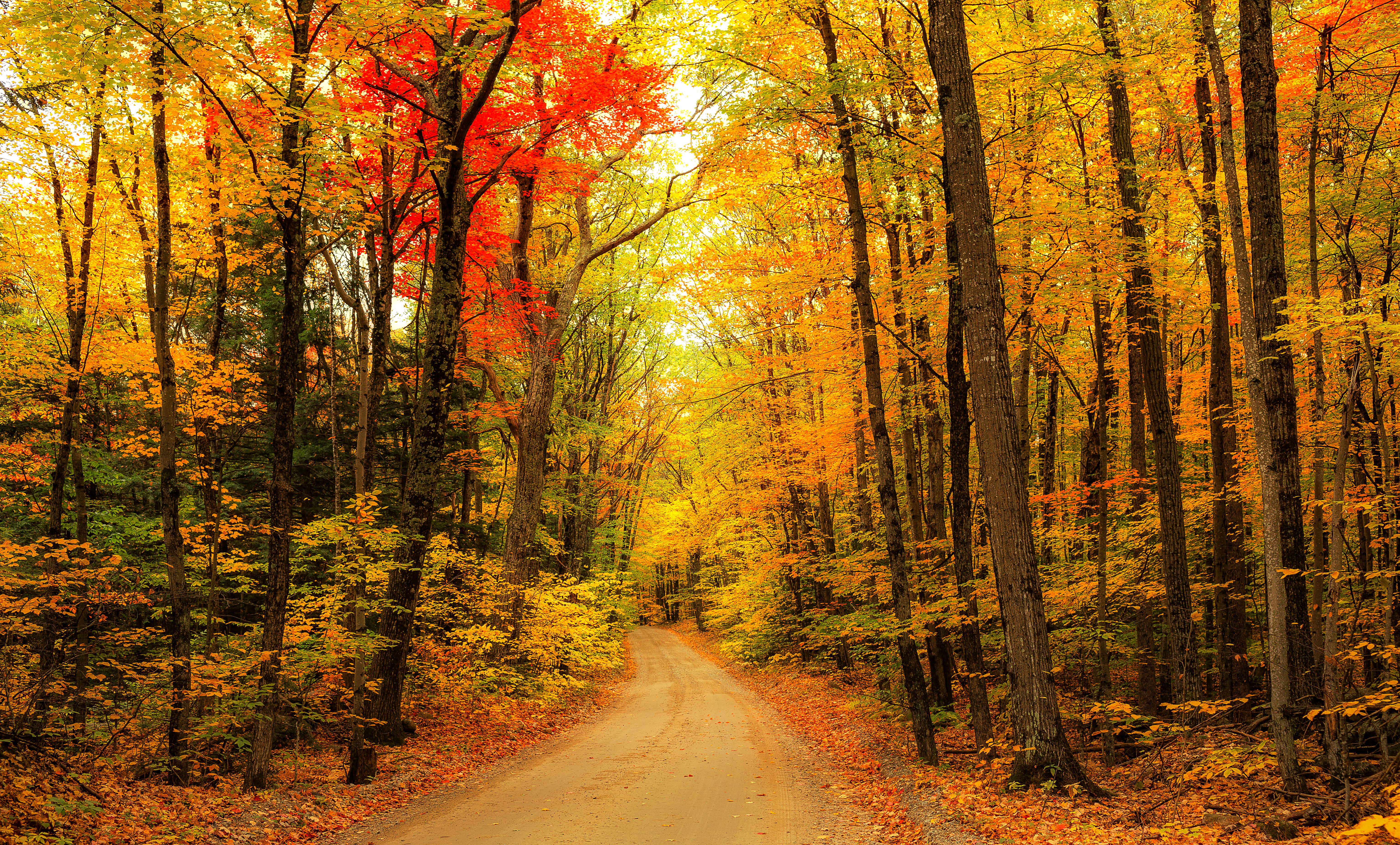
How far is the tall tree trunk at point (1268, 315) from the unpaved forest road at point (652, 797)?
193 inches

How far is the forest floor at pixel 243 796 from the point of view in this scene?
244 inches

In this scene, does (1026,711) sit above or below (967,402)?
below

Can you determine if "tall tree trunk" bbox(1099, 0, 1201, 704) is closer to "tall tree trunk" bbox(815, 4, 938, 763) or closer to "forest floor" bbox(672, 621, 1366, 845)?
"forest floor" bbox(672, 621, 1366, 845)

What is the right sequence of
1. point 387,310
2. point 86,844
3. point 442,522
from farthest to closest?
point 442,522, point 387,310, point 86,844

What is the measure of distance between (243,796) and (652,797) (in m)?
4.53

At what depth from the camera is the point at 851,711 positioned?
1472 cm

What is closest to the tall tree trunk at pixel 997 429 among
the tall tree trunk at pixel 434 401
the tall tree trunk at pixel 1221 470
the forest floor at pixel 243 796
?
the tall tree trunk at pixel 1221 470

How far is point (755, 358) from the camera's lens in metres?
19.6

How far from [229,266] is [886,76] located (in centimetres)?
1473

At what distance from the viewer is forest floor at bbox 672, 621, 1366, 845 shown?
6.03 meters

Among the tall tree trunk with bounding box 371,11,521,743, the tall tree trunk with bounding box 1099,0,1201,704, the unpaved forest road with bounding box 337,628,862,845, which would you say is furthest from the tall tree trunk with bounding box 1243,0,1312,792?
the tall tree trunk with bounding box 371,11,521,743

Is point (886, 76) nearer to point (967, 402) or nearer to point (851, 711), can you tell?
point (967, 402)

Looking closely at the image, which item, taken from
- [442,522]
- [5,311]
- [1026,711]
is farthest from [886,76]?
[5,311]

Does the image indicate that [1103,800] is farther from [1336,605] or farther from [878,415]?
[878,415]
